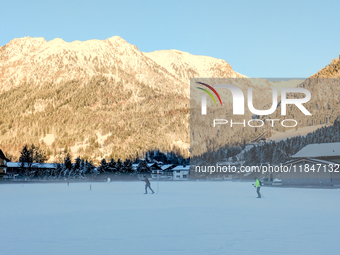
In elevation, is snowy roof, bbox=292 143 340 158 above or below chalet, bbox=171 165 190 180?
above

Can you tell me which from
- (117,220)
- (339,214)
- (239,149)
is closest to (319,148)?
(339,214)

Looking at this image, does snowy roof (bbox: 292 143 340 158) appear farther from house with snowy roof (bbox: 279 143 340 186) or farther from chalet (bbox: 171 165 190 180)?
chalet (bbox: 171 165 190 180)

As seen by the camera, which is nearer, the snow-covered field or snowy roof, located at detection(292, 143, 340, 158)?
the snow-covered field

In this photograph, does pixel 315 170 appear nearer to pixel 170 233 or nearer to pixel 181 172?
pixel 170 233

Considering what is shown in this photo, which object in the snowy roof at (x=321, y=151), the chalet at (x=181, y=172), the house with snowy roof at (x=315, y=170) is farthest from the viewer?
the chalet at (x=181, y=172)

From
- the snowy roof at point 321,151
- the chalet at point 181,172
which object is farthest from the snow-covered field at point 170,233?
the chalet at point 181,172

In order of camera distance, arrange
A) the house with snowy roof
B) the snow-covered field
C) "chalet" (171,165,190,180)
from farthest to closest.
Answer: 1. "chalet" (171,165,190,180)
2. the house with snowy roof
3. the snow-covered field

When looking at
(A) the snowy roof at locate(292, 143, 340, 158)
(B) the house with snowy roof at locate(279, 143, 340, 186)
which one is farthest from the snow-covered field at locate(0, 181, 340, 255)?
(A) the snowy roof at locate(292, 143, 340, 158)

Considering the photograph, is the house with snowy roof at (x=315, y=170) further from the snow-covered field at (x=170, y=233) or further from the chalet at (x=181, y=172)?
the chalet at (x=181, y=172)

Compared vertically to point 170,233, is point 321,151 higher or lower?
higher

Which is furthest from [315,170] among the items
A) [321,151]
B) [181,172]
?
[181,172]

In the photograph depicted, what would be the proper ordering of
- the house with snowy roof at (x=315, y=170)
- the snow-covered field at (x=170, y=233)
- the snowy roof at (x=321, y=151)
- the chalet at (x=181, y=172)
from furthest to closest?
the chalet at (x=181, y=172) < the snowy roof at (x=321, y=151) < the house with snowy roof at (x=315, y=170) < the snow-covered field at (x=170, y=233)

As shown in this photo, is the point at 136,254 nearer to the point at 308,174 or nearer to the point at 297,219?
the point at 297,219

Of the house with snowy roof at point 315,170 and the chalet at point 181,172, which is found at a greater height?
A: the house with snowy roof at point 315,170
